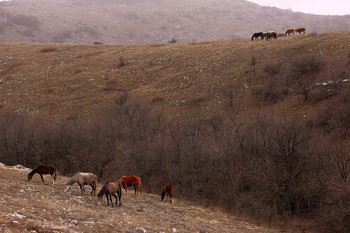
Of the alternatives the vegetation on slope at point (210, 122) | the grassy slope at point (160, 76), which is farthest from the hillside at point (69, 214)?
the grassy slope at point (160, 76)

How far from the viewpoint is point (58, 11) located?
156500mm

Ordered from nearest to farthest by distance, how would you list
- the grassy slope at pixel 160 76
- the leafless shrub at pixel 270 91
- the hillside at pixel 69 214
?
the hillside at pixel 69 214 → the leafless shrub at pixel 270 91 → the grassy slope at pixel 160 76

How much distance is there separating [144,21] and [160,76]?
112m

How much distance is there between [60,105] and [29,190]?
1590 inches

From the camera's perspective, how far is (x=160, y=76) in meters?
56.4

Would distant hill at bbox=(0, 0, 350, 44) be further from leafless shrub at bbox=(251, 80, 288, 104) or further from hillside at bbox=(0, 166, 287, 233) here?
hillside at bbox=(0, 166, 287, 233)

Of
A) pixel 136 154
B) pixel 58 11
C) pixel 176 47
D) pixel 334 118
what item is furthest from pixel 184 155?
pixel 58 11

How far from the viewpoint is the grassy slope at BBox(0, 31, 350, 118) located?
45.2 meters

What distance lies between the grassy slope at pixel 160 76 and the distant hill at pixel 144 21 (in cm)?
6148

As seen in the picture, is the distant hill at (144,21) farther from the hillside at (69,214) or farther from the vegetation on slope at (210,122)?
the hillside at (69,214)

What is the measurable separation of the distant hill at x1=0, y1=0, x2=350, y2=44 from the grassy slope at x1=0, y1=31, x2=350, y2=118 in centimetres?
6148

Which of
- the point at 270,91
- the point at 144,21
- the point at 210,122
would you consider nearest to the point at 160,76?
the point at 210,122

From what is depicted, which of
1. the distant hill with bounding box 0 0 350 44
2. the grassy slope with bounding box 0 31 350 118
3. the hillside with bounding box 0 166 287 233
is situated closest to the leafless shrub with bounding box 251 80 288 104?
the grassy slope with bounding box 0 31 350 118

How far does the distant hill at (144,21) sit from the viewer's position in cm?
12888
